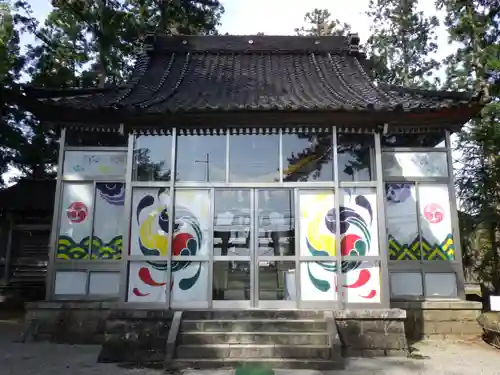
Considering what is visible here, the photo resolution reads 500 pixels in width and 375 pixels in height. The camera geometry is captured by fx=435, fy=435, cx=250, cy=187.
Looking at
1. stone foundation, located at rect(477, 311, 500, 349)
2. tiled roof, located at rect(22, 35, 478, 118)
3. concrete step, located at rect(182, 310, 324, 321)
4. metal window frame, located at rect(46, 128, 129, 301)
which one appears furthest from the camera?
metal window frame, located at rect(46, 128, 129, 301)

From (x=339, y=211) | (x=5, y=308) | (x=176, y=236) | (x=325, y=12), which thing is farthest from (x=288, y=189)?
(x=325, y=12)

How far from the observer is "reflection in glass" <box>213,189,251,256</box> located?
22.5 feet

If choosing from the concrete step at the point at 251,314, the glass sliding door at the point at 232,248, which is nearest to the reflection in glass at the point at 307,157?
the glass sliding door at the point at 232,248

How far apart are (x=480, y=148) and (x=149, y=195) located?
8065mm

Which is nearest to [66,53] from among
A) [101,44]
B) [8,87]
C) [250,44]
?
[101,44]

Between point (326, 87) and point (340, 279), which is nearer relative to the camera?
point (340, 279)

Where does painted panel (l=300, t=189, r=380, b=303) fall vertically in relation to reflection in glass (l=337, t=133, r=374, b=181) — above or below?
below

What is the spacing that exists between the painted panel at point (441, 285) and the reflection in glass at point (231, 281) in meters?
3.34

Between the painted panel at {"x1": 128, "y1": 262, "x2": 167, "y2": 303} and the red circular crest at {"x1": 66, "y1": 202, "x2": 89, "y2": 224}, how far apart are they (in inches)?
64.3

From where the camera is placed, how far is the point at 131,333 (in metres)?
6.13

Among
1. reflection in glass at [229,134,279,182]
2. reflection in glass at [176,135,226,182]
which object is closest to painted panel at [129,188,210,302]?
reflection in glass at [176,135,226,182]

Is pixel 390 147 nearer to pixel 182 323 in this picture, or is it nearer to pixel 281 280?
pixel 281 280

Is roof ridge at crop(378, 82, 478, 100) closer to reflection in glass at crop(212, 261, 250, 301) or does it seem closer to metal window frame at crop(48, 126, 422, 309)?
metal window frame at crop(48, 126, 422, 309)

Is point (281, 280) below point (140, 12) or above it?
below
